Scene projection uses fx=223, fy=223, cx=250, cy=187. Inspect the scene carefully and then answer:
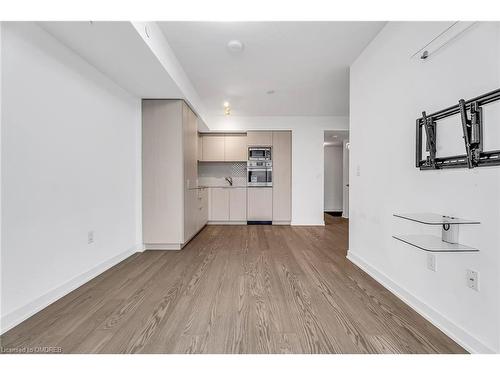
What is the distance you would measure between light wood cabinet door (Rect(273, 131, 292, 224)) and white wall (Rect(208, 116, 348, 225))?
0.31ft

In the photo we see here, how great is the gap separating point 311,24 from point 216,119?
329cm

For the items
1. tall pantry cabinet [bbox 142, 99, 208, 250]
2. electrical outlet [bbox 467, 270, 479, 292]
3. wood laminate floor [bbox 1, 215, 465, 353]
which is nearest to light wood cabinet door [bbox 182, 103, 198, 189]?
tall pantry cabinet [bbox 142, 99, 208, 250]

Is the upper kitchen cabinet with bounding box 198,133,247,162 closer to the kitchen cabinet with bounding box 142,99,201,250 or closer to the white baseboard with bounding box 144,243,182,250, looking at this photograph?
the kitchen cabinet with bounding box 142,99,201,250

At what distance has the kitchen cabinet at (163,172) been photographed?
10.2ft

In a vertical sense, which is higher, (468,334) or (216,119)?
(216,119)

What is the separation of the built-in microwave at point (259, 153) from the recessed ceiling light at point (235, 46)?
2777 mm

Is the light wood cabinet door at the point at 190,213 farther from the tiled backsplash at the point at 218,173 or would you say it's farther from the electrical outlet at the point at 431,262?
the electrical outlet at the point at 431,262

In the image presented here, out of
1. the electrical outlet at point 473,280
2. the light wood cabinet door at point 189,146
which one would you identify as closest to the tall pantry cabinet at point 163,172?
the light wood cabinet door at point 189,146

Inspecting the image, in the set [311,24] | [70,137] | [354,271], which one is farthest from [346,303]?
[70,137]

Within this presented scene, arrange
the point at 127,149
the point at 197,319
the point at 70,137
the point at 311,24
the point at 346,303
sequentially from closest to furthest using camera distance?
1. the point at 197,319
2. the point at 346,303
3. the point at 70,137
4. the point at 311,24
5. the point at 127,149

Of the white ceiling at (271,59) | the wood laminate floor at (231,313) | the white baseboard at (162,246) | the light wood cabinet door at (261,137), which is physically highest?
the white ceiling at (271,59)

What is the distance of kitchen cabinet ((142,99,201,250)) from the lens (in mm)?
3113
